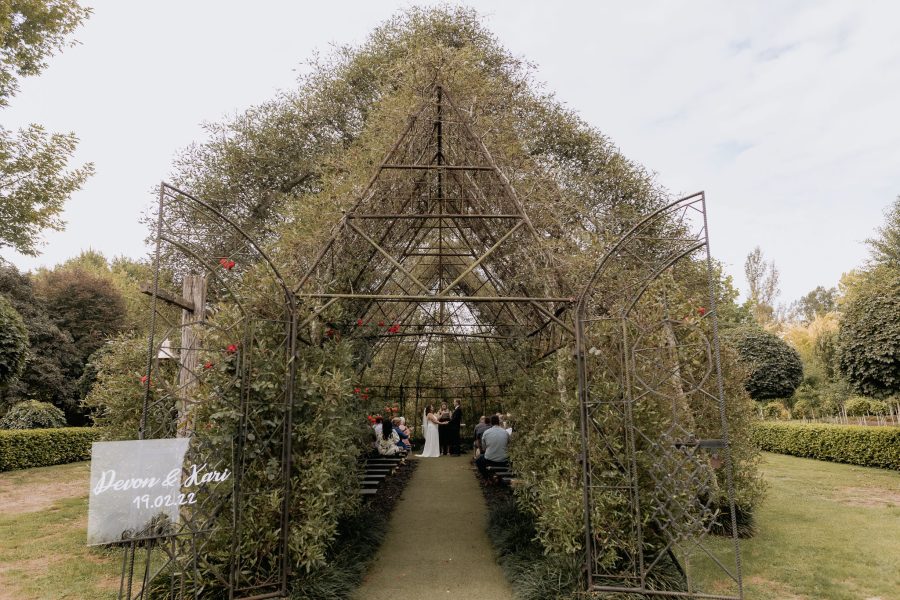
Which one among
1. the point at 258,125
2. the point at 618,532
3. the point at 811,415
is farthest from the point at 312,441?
the point at 811,415

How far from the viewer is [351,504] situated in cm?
596

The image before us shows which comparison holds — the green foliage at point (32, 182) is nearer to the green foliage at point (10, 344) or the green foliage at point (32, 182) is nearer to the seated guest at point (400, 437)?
the green foliage at point (10, 344)

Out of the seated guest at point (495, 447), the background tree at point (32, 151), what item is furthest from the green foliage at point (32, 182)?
the seated guest at point (495, 447)

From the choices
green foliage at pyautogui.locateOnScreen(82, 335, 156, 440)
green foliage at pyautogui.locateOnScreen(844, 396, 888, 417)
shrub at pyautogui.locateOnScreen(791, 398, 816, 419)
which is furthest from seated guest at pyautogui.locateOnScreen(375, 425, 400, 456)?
shrub at pyautogui.locateOnScreen(791, 398, 816, 419)

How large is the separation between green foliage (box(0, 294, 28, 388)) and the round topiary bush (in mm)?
17608

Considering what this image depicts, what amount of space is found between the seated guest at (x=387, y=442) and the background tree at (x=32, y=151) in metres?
10.7

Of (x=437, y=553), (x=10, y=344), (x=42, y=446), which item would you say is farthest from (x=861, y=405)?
(x=42, y=446)

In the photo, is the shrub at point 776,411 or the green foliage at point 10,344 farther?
the shrub at point 776,411

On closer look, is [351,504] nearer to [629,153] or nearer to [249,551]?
[249,551]

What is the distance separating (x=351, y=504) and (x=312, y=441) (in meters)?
1.48

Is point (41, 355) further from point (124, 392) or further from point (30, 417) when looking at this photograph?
point (124, 392)

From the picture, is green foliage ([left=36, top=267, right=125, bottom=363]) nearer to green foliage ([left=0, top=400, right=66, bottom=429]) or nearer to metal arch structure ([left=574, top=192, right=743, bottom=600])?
green foliage ([left=0, top=400, right=66, bottom=429])

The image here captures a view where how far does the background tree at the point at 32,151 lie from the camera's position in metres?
12.4

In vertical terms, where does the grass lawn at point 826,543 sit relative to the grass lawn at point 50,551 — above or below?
below
